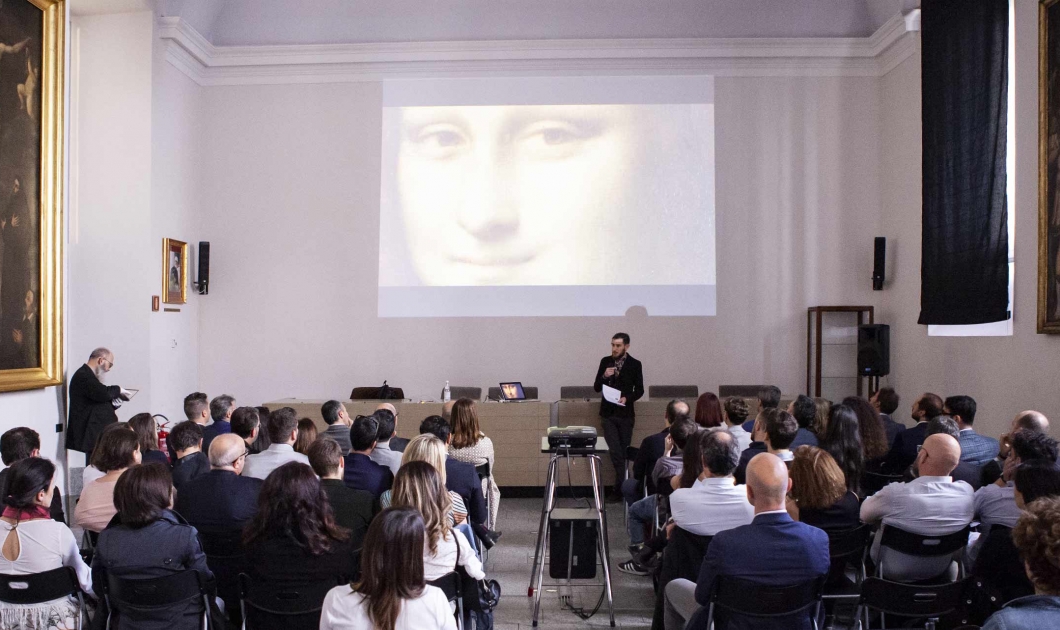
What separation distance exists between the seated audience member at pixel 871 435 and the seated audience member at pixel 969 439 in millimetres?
443

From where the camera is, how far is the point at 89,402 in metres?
6.63

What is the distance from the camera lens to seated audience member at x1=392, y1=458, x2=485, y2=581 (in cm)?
289

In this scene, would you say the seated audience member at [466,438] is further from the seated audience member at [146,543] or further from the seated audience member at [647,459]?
the seated audience member at [146,543]

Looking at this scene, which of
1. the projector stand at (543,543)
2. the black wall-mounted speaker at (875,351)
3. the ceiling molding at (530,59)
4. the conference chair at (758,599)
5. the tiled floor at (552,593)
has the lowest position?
the tiled floor at (552,593)

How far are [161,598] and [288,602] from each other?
467mm

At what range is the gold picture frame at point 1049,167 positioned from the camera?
19.2 ft

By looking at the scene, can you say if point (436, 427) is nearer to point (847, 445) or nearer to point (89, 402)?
point (847, 445)

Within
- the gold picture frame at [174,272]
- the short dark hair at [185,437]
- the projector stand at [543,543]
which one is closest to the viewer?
the short dark hair at [185,437]

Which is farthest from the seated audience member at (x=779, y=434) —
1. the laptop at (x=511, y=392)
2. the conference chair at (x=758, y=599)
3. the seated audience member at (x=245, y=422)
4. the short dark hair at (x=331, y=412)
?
the laptop at (x=511, y=392)

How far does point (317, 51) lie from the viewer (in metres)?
9.33

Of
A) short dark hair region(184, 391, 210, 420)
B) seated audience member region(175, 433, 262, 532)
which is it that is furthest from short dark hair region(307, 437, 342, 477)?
short dark hair region(184, 391, 210, 420)

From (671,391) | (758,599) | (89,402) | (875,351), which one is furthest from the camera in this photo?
(671,391)

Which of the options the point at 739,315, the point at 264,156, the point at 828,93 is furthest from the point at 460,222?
the point at 828,93

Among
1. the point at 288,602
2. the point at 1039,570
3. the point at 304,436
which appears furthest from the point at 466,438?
the point at 1039,570
